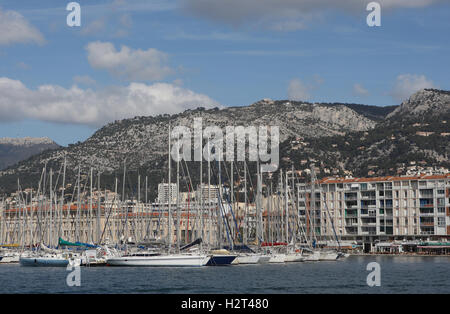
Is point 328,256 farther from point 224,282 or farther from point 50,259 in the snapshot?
point 224,282

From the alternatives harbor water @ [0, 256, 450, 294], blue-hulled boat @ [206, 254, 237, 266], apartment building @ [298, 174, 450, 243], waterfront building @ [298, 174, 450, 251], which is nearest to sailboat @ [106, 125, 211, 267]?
harbor water @ [0, 256, 450, 294]

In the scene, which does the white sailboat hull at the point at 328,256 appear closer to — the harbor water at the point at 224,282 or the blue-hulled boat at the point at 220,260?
the blue-hulled boat at the point at 220,260

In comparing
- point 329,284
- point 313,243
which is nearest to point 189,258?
point 329,284

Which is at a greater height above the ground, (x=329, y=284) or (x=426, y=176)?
(x=426, y=176)

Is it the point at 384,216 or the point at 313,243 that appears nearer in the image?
the point at 313,243

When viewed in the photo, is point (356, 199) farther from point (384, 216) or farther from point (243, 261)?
point (243, 261)

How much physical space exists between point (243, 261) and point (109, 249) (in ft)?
58.2

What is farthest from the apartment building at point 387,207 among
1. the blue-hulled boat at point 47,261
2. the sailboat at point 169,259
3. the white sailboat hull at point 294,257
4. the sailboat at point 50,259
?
the sailboat at point 169,259

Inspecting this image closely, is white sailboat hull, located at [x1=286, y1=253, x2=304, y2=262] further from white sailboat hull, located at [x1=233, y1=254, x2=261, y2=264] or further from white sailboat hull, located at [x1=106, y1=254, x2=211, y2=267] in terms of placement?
white sailboat hull, located at [x1=106, y1=254, x2=211, y2=267]

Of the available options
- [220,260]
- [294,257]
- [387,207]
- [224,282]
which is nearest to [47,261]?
[220,260]

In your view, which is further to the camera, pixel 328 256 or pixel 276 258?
pixel 328 256

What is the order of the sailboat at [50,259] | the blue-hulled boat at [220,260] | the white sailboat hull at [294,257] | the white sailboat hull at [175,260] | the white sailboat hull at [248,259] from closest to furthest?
1. the white sailboat hull at [175,260]
2. the blue-hulled boat at [220,260]
3. the white sailboat hull at [248,259]
4. the sailboat at [50,259]
5. the white sailboat hull at [294,257]
